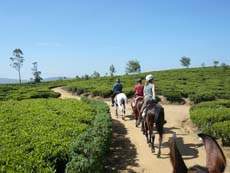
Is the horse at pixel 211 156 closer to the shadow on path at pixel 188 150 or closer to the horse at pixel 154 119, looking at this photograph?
the horse at pixel 154 119

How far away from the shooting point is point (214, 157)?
1.25 metres

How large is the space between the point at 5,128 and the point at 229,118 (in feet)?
28.8

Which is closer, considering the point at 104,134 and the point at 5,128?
the point at 104,134

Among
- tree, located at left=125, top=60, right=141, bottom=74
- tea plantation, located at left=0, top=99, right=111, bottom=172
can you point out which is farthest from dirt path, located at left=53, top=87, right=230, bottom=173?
tree, located at left=125, top=60, right=141, bottom=74

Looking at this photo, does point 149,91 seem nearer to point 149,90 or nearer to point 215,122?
point 149,90

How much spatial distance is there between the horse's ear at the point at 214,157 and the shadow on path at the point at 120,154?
7262 millimetres

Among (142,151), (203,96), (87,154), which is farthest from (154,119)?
(203,96)

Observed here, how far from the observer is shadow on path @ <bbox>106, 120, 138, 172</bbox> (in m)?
8.62

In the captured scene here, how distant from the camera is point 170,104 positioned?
22234 mm

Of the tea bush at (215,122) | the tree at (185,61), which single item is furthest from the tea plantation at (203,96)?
the tree at (185,61)

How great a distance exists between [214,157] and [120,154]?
28.6 feet

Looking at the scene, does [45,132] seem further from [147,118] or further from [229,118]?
[229,118]

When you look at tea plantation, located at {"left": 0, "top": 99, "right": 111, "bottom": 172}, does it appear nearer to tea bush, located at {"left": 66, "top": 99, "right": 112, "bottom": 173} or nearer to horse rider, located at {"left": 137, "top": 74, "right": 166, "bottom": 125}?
tea bush, located at {"left": 66, "top": 99, "right": 112, "bottom": 173}

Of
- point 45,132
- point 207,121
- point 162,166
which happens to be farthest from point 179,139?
point 45,132
